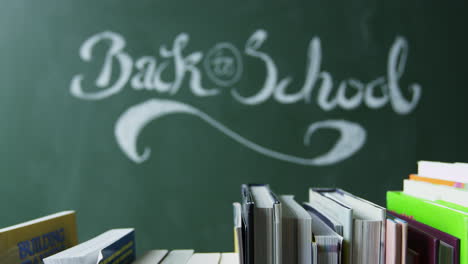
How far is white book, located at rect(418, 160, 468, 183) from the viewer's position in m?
0.76

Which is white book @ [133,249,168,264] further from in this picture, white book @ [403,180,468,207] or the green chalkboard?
the green chalkboard

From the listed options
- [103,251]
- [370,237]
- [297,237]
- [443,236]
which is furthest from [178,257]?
[443,236]

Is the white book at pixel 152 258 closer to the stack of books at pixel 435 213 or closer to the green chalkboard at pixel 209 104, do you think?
the stack of books at pixel 435 213

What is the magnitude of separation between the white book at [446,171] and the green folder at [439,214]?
3.0 inches

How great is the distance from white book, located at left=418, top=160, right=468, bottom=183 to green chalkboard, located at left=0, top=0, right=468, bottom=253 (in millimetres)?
855

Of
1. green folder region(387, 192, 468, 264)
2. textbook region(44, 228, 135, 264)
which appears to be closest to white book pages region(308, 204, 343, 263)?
green folder region(387, 192, 468, 264)

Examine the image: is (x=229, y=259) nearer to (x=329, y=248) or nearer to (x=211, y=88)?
(x=329, y=248)

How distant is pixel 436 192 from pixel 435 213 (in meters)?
0.10

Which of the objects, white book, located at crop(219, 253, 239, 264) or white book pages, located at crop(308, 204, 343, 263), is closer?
white book pages, located at crop(308, 204, 343, 263)

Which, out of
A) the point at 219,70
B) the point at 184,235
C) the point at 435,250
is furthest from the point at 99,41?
the point at 435,250

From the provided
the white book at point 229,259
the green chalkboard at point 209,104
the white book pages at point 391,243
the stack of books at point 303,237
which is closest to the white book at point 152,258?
the white book at point 229,259

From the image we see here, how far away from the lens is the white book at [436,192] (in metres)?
0.73

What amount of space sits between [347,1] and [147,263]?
5.24ft

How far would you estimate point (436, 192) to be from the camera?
31.5 inches
